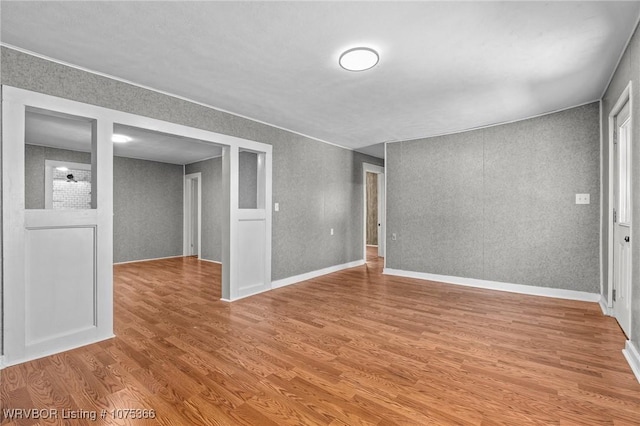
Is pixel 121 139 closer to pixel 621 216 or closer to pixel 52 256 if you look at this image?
pixel 52 256

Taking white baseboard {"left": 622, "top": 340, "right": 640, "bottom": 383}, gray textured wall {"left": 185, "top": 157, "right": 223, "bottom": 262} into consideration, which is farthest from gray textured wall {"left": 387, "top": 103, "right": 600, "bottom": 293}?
gray textured wall {"left": 185, "top": 157, "right": 223, "bottom": 262}

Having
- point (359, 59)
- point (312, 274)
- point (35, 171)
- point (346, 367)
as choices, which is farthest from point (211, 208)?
point (346, 367)

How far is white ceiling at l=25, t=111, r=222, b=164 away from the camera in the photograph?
4.32m

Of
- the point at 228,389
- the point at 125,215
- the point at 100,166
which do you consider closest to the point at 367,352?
the point at 228,389

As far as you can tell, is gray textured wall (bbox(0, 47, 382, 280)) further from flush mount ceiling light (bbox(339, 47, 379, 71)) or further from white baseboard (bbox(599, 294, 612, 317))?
white baseboard (bbox(599, 294, 612, 317))

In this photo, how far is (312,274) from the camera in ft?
17.4

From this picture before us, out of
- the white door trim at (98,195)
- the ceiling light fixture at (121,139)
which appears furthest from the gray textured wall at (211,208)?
the white door trim at (98,195)

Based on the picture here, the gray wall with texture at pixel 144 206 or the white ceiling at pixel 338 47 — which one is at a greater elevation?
the white ceiling at pixel 338 47

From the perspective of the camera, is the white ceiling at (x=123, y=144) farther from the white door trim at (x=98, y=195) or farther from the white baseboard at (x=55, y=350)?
the white baseboard at (x=55, y=350)

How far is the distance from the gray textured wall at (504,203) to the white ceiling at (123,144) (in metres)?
3.48

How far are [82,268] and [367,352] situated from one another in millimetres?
2547

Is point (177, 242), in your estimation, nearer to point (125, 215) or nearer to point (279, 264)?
point (125, 215)

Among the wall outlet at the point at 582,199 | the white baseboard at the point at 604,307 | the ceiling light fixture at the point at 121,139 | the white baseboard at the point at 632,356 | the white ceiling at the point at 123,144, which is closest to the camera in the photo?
the white baseboard at the point at 632,356

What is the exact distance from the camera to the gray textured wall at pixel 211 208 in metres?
7.04
